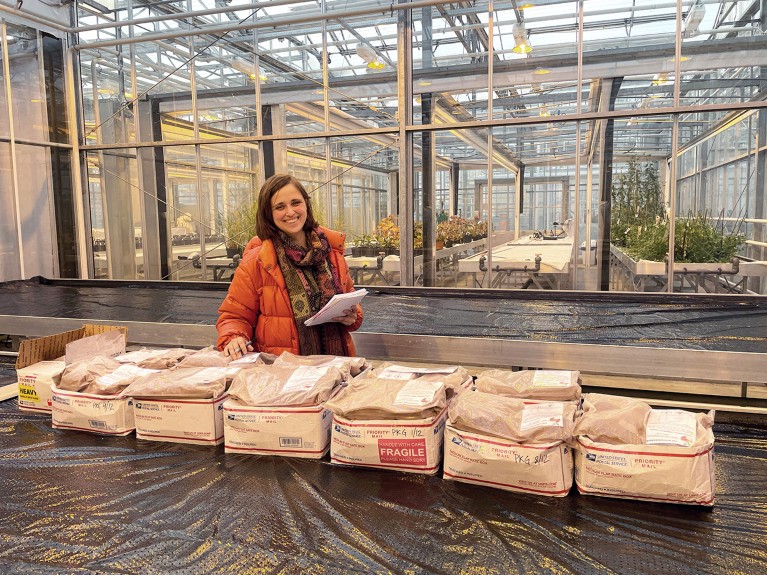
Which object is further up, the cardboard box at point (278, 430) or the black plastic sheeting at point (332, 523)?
the cardboard box at point (278, 430)

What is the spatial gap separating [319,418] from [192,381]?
1.14 ft

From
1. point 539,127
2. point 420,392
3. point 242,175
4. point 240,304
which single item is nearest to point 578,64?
point 539,127

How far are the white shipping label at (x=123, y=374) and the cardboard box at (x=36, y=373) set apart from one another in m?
0.14

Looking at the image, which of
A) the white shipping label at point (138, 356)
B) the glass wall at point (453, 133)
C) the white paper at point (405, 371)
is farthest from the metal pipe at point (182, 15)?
the white paper at point (405, 371)

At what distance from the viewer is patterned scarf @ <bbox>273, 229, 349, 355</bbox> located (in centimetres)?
222

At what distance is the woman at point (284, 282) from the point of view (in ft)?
7.10

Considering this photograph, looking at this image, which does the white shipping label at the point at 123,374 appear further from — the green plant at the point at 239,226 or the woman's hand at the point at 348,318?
the green plant at the point at 239,226

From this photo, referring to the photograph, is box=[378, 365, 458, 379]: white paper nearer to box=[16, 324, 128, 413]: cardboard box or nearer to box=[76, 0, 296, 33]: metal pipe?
box=[16, 324, 128, 413]: cardboard box

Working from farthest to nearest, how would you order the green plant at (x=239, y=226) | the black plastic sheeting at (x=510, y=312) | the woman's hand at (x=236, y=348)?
1. the green plant at (x=239, y=226)
2. the black plastic sheeting at (x=510, y=312)
3. the woman's hand at (x=236, y=348)

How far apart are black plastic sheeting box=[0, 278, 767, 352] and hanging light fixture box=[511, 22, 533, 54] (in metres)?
3.23

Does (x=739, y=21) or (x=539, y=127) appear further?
(x=539, y=127)

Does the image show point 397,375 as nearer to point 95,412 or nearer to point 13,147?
point 95,412

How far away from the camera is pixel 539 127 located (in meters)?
6.62

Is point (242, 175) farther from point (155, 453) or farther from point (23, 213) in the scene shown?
point (155, 453)
